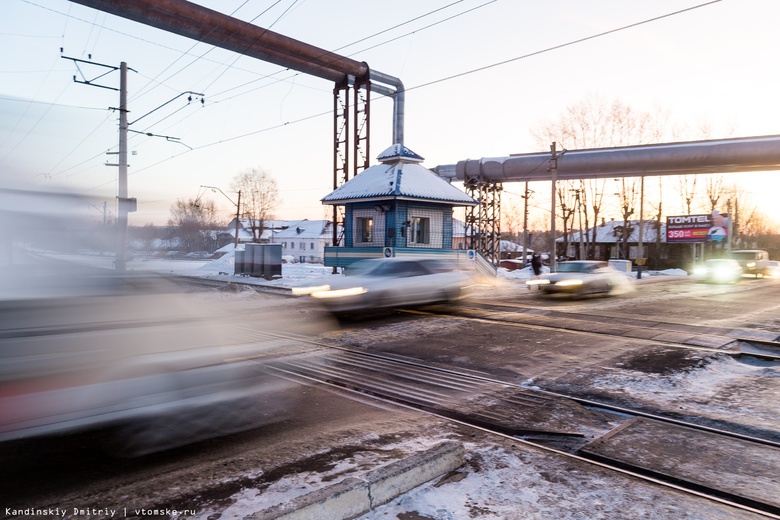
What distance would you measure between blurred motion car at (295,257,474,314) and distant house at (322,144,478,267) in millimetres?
9931

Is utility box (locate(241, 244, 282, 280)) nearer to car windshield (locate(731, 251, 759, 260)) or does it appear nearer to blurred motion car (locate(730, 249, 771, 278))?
blurred motion car (locate(730, 249, 771, 278))

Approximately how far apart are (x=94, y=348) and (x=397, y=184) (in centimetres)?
2197

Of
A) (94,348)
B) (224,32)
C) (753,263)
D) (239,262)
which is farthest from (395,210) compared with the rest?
(753,263)

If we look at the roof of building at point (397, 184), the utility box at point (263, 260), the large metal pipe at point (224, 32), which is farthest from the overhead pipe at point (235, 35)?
the utility box at point (263, 260)

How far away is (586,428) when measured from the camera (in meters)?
5.28

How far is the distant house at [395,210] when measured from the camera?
25734mm

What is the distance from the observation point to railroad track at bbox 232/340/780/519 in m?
4.02

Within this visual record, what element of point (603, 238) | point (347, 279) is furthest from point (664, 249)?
point (347, 279)

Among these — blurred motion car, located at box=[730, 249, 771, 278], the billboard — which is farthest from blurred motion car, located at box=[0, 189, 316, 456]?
the billboard

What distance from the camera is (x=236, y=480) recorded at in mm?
3912

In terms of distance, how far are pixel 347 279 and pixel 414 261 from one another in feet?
7.41

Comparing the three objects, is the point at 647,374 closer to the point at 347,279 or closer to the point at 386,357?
the point at 386,357

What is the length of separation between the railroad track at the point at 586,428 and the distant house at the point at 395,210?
18.0 meters

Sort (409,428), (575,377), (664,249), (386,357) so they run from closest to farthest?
(409,428)
(575,377)
(386,357)
(664,249)
